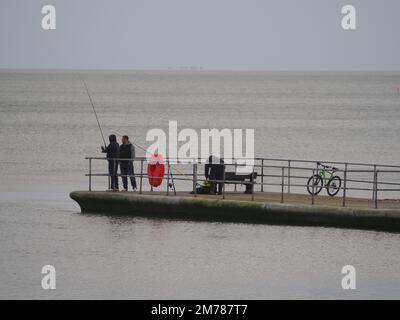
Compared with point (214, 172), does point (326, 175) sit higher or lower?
lower

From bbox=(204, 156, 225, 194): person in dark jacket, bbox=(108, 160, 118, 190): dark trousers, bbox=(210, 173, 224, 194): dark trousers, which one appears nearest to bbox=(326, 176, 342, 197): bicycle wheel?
bbox=(210, 173, 224, 194): dark trousers

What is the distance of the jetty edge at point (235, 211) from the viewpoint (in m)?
31.1

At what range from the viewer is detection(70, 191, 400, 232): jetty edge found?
31062mm

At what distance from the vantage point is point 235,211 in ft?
107

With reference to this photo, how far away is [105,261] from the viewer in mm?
29500

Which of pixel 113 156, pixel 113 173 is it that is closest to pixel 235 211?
pixel 113 173

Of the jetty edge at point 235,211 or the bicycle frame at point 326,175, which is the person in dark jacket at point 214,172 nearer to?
the jetty edge at point 235,211

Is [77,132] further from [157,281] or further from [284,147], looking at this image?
[157,281]

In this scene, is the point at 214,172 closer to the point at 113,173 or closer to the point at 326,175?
the point at 113,173

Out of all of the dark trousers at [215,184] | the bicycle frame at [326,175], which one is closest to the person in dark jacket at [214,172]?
A: the dark trousers at [215,184]

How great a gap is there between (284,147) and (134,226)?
45.9 metres

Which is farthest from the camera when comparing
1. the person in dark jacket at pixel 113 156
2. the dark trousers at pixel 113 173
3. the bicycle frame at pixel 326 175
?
the bicycle frame at pixel 326 175

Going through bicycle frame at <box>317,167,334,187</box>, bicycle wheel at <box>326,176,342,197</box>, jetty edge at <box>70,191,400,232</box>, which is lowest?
jetty edge at <box>70,191,400,232</box>

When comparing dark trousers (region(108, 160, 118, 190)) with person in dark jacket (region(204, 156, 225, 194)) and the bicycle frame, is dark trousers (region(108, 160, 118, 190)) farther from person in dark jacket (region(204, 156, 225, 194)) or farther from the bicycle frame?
the bicycle frame
